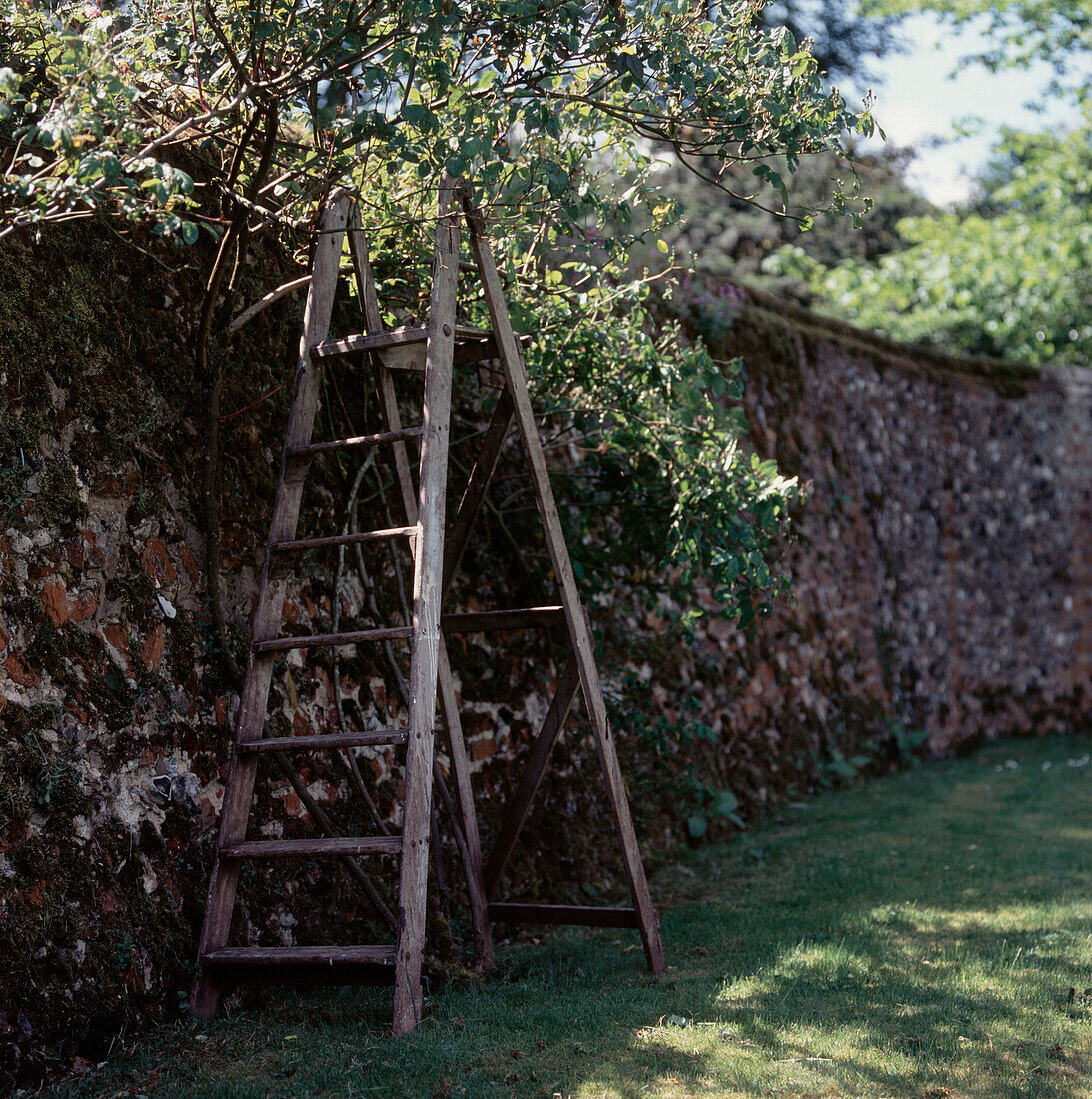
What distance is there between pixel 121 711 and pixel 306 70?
6.31 ft

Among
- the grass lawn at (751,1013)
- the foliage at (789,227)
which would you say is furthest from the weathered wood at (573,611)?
the foliage at (789,227)

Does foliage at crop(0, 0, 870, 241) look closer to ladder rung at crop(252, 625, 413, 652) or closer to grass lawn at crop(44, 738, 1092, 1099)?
ladder rung at crop(252, 625, 413, 652)

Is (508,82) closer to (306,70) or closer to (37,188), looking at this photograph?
(306,70)

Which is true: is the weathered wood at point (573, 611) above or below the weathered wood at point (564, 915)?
above

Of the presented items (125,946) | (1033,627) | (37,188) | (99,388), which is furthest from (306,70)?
(1033,627)

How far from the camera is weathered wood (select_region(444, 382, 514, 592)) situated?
156 inches

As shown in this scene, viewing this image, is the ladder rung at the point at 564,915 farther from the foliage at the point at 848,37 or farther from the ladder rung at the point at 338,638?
the foliage at the point at 848,37

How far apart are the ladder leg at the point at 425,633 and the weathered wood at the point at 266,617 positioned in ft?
1.28

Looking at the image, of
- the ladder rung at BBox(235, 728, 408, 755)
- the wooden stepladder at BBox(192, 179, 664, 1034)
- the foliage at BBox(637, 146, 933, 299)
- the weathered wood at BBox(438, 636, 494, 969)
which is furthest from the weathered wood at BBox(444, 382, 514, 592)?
the foliage at BBox(637, 146, 933, 299)

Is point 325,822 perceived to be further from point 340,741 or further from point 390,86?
point 390,86

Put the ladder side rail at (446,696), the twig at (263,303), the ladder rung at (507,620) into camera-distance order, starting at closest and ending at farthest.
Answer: the twig at (263,303), the ladder side rail at (446,696), the ladder rung at (507,620)

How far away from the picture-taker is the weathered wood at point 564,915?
372 cm

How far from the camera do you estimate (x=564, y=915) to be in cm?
378

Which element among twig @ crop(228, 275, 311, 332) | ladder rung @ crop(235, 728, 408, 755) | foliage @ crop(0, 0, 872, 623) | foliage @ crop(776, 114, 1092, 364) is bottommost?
ladder rung @ crop(235, 728, 408, 755)
